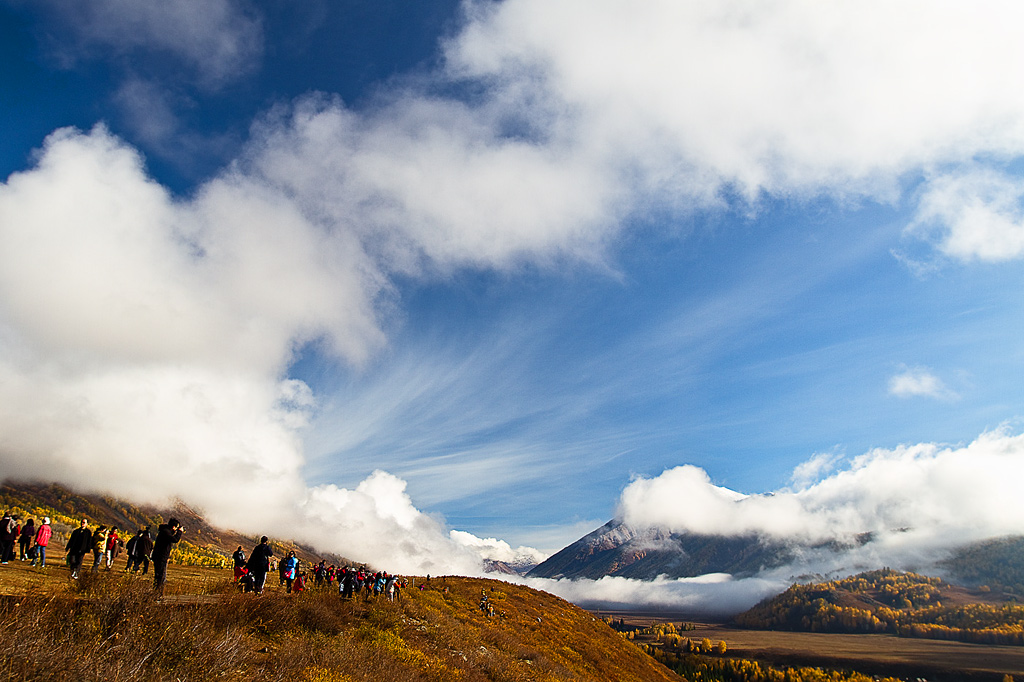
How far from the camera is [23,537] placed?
20922mm

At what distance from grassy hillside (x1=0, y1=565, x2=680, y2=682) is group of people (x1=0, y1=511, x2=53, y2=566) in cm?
103

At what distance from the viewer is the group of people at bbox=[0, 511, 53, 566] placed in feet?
62.3

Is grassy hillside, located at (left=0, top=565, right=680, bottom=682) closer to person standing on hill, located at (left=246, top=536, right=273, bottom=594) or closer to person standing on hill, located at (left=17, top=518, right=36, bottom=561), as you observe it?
person standing on hill, located at (left=246, top=536, right=273, bottom=594)

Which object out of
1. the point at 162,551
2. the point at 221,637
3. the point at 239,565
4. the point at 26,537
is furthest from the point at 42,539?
the point at 221,637

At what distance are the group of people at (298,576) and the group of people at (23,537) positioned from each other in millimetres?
6694

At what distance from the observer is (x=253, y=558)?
779 inches

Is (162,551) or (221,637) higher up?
(162,551)

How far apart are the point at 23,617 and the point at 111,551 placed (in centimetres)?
1356

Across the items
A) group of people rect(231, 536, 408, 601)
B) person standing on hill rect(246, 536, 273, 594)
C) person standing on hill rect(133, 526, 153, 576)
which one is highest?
person standing on hill rect(133, 526, 153, 576)

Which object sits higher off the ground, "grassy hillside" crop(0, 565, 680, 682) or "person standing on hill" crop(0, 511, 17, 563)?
"person standing on hill" crop(0, 511, 17, 563)

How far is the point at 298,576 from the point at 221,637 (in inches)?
630

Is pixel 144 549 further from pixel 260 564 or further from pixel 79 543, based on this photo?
pixel 260 564

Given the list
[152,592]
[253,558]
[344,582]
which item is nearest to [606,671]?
[344,582]

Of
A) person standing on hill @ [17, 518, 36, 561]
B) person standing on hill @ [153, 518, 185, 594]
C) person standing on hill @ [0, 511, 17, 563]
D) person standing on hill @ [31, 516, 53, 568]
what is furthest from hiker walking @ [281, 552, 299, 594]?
person standing on hill @ [0, 511, 17, 563]
